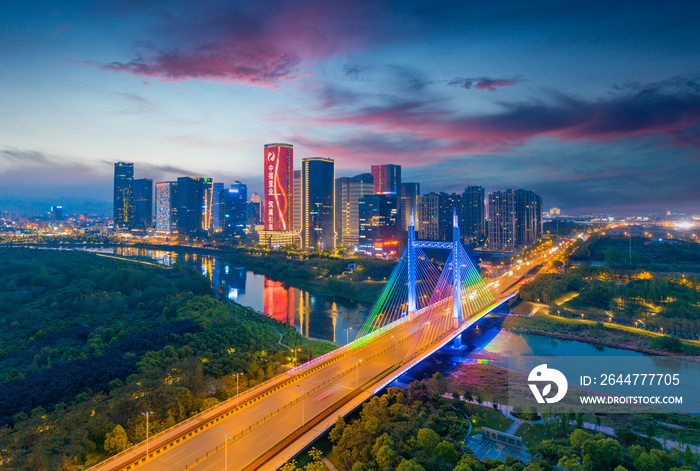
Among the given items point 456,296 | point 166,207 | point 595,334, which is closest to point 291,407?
point 456,296

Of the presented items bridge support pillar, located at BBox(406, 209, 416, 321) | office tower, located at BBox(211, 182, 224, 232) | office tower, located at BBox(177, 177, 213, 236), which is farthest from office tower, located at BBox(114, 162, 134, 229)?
bridge support pillar, located at BBox(406, 209, 416, 321)

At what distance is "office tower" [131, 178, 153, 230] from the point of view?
384ft

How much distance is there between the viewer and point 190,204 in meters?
102

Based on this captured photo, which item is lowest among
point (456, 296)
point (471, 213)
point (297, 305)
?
point (297, 305)

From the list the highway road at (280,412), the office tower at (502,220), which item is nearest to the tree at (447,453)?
the highway road at (280,412)

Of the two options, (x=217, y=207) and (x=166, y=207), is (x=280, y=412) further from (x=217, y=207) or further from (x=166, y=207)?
(x=166, y=207)

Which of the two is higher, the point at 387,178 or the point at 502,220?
the point at 387,178

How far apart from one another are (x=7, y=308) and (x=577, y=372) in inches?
1197

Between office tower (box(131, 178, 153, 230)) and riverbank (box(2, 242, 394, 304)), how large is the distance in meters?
70.5

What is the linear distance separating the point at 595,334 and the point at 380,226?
3492 centimetres

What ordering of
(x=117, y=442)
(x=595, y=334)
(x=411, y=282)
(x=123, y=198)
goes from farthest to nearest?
(x=123, y=198)
(x=595, y=334)
(x=411, y=282)
(x=117, y=442)

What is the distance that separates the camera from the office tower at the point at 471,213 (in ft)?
233

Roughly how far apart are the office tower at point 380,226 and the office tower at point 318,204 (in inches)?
477

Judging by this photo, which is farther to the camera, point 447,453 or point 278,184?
point 278,184
